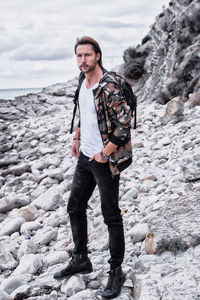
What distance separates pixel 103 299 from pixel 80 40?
2.75 meters

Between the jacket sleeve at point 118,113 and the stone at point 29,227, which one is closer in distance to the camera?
the jacket sleeve at point 118,113

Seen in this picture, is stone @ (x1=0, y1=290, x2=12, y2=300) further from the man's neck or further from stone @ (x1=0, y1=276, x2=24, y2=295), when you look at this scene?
the man's neck

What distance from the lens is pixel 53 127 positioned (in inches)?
627

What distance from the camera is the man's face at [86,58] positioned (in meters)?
3.37

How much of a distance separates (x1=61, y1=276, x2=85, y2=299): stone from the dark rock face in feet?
32.4

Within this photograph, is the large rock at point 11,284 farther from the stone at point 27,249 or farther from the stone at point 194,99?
the stone at point 194,99

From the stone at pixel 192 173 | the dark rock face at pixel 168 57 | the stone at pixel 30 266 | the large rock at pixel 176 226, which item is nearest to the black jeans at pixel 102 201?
the large rock at pixel 176 226

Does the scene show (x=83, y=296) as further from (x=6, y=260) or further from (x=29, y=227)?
(x=29, y=227)

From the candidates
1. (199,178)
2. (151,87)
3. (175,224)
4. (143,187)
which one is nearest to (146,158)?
(143,187)

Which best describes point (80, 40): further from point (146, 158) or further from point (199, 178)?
point (146, 158)

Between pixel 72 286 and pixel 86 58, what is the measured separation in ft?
8.42

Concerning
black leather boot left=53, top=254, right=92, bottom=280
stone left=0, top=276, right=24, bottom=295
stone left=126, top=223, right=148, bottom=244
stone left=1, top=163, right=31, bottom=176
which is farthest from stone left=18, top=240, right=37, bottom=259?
stone left=1, top=163, right=31, bottom=176

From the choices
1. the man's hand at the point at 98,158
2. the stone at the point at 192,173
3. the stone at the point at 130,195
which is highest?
the man's hand at the point at 98,158

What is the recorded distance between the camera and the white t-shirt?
345 centimetres
